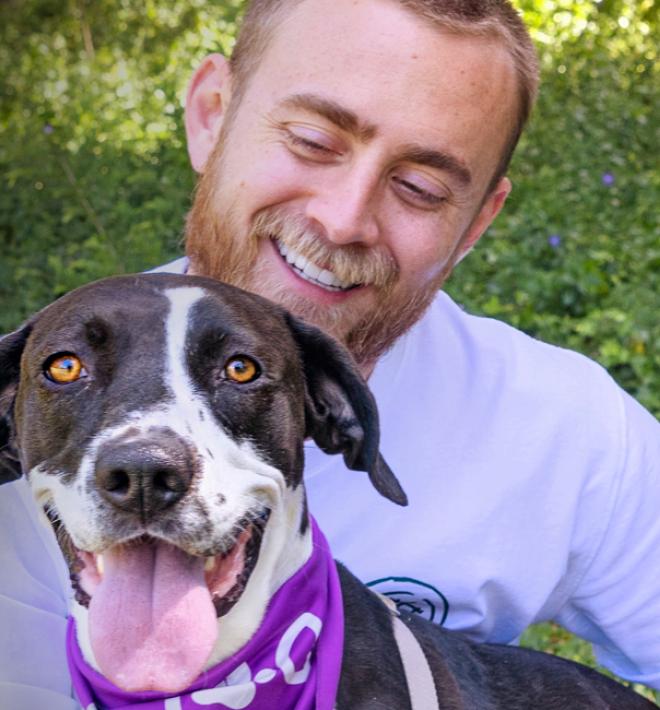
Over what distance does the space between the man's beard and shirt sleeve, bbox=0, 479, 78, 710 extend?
0.91 m

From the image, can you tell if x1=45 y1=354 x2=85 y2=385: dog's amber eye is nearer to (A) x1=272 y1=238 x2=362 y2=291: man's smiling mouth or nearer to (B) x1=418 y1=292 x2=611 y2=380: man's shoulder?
(A) x1=272 y1=238 x2=362 y2=291: man's smiling mouth

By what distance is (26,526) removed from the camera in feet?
10.4

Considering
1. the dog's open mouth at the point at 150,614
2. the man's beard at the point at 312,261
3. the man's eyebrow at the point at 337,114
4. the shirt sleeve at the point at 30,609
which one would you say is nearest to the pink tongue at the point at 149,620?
the dog's open mouth at the point at 150,614

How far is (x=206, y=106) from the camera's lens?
4113 mm

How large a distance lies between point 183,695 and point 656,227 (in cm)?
605

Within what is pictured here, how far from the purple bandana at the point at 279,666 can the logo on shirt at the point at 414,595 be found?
0.54m

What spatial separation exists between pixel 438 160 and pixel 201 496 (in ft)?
4.79

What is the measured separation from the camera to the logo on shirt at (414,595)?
11.6ft

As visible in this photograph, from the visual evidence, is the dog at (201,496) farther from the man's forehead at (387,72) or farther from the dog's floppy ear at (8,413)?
the man's forehead at (387,72)

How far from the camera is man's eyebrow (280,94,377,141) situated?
3486 millimetres

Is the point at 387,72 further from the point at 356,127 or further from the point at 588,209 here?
the point at 588,209

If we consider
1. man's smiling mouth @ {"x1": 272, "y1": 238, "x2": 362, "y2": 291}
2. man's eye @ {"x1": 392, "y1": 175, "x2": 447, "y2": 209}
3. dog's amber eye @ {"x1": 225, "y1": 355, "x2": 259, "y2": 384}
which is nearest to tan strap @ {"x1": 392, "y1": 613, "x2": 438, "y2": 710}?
dog's amber eye @ {"x1": 225, "y1": 355, "x2": 259, "y2": 384}

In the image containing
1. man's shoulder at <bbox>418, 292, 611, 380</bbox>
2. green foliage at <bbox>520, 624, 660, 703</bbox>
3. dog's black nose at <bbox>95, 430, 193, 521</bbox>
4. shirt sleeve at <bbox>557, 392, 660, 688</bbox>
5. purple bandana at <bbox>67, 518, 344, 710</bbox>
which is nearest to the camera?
→ dog's black nose at <bbox>95, 430, 193, 521</bbox>

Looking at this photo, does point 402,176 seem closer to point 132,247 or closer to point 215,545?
point 215,545
